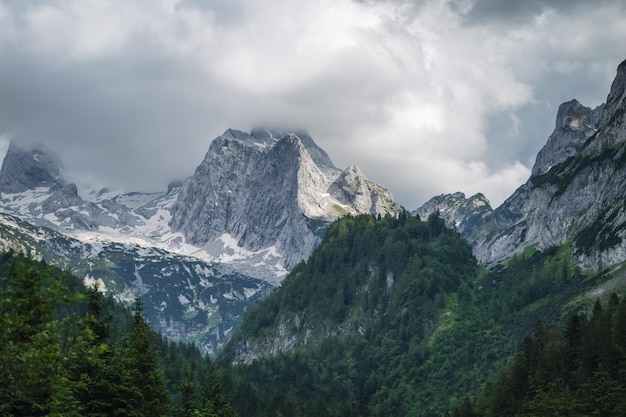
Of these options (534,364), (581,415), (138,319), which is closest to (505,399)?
(534,364)

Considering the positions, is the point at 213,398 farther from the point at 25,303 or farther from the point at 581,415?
the point at 581,415

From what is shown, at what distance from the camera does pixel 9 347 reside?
130 ft

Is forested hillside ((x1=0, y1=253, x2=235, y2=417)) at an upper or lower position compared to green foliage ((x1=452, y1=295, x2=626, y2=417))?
lower

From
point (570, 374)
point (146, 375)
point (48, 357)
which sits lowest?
point (48, 357)

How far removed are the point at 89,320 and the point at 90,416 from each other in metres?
7.34

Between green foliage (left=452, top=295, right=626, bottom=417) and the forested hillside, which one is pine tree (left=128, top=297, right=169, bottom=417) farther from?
green foliage (left=452, top=295, right=626, bottom=417)

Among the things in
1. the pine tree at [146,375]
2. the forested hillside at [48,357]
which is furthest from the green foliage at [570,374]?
the forested hillside at [48,357]

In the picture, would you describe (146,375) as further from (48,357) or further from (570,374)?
(570,374)

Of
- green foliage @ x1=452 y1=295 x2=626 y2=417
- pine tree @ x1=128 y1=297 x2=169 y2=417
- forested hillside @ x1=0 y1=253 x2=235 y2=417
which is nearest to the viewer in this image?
forested hillside @ x1=0 y1=253 x2=235 y2=417

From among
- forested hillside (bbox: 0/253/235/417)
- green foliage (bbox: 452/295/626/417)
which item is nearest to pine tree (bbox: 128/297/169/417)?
forested hillside (bbox: 0/253/235/417)

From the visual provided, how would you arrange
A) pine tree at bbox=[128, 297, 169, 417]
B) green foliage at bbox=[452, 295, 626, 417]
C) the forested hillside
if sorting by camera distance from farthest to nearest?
green foliage at bbox=[452, 295, 626, 417] → pine tree at bbox=[128, 297, 169, 417] → the forested hillside

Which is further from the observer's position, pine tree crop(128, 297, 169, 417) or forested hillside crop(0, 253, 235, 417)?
pine tree crop(128, 297, 169, 417)

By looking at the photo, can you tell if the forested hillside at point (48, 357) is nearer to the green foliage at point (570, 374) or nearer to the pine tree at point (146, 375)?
the pine tree at point (146, 375)

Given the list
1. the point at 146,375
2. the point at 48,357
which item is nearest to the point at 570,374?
the point at 146,375
